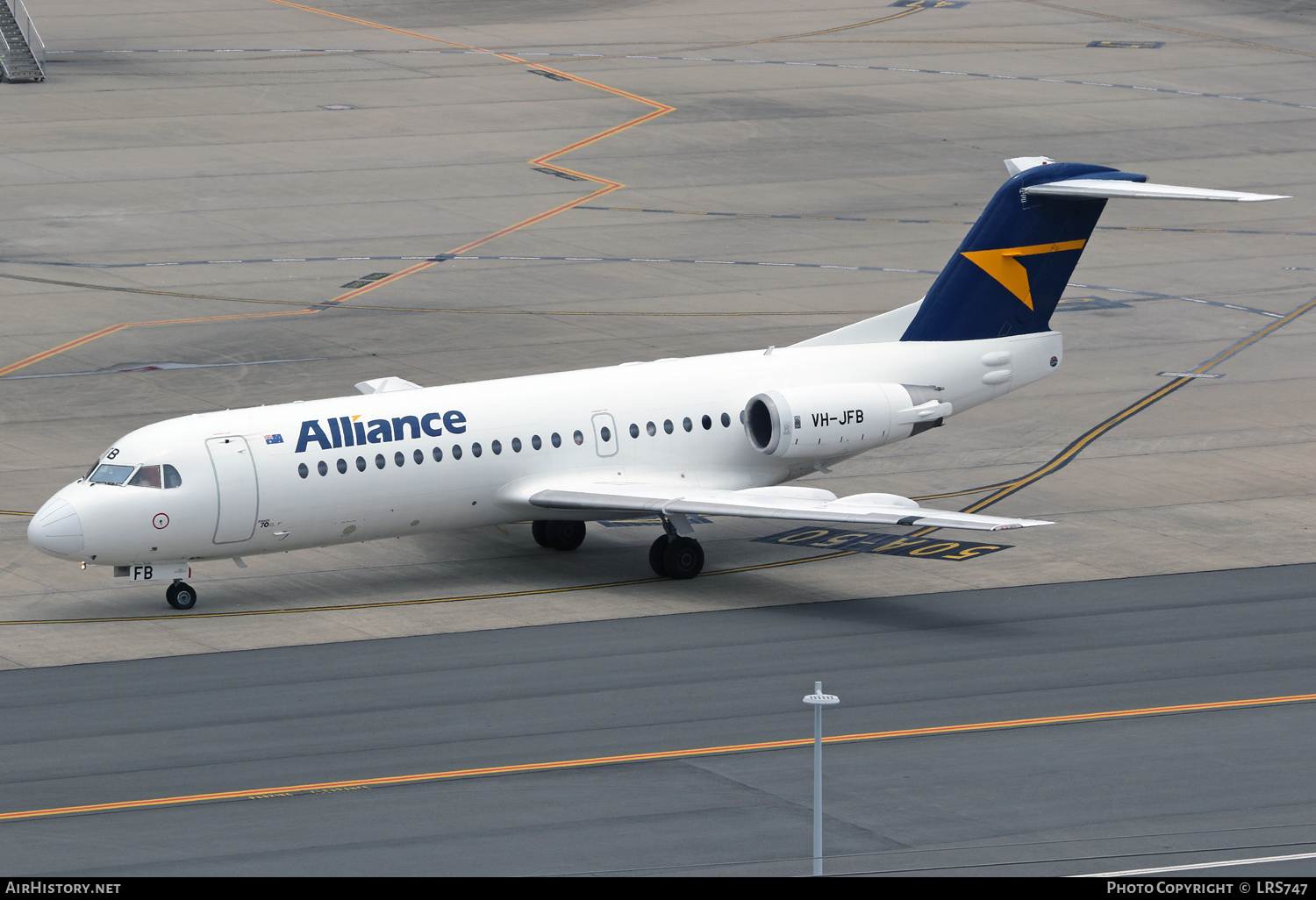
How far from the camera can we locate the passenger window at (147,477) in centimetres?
2983

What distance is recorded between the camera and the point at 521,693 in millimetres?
26797

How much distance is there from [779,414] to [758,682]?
7.02 meters

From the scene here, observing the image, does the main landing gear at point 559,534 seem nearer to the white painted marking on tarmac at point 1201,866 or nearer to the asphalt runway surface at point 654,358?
the asphalt runway surface at point 654,358

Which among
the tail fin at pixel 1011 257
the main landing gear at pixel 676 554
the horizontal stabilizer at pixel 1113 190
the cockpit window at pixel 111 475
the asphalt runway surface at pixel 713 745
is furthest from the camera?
the tail fin at pixel 1011 257

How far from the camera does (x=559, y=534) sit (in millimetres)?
34125

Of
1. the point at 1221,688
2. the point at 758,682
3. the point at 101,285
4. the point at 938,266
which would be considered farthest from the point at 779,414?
the point at 101,285

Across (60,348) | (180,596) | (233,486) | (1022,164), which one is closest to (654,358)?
(1022,164)

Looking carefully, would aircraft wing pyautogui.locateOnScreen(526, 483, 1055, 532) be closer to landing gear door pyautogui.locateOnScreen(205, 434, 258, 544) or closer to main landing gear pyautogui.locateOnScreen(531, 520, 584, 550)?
main landing gear pyautogui.locateOnScreen(531, 520, 584, 550)

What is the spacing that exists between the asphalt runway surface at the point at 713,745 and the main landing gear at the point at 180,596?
2.37 meters

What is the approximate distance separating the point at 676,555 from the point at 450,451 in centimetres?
414

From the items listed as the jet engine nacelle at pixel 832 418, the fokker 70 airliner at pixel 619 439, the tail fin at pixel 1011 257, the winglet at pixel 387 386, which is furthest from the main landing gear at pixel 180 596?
the tail fin at pixel 1011 257

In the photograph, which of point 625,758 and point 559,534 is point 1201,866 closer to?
point 625,758

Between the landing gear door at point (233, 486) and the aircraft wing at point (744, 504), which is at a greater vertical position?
the landing gear door at point (233, 486)

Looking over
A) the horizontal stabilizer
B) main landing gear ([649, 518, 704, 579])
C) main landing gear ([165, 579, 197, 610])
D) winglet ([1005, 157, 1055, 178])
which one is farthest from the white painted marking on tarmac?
winglet ([1005, 157, 1055, 178])
